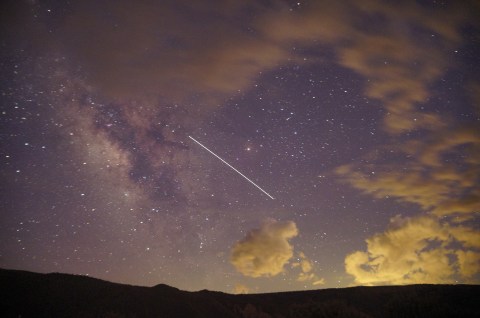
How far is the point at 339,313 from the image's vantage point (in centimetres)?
1944

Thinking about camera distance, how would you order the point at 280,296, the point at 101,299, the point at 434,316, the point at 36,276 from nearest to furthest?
the point at 434,316 < the point at 101,299 < the point at 36,276 < the point at 280,296

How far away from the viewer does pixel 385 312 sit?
21016mm

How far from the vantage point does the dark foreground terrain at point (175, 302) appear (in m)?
20.3

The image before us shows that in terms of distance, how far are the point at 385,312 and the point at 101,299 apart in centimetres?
2093

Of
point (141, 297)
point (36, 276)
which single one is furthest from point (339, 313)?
point (36, 276)

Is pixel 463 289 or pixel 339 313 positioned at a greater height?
pixel 463 289

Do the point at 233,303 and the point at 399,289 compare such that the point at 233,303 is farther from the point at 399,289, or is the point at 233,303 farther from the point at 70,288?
the point at 399,289

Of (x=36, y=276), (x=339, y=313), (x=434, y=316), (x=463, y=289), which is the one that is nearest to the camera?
(x=434, y=316)

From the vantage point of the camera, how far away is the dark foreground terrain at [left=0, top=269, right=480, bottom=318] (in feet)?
66.6

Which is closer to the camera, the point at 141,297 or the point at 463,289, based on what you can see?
the point at 141,297

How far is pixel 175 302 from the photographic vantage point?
27.3m

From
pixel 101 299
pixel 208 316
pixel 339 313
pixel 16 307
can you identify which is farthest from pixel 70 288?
pixel 339 313

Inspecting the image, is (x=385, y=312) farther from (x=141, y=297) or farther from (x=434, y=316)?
(x=141, y=297)

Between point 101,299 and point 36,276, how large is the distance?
21.2 feet
